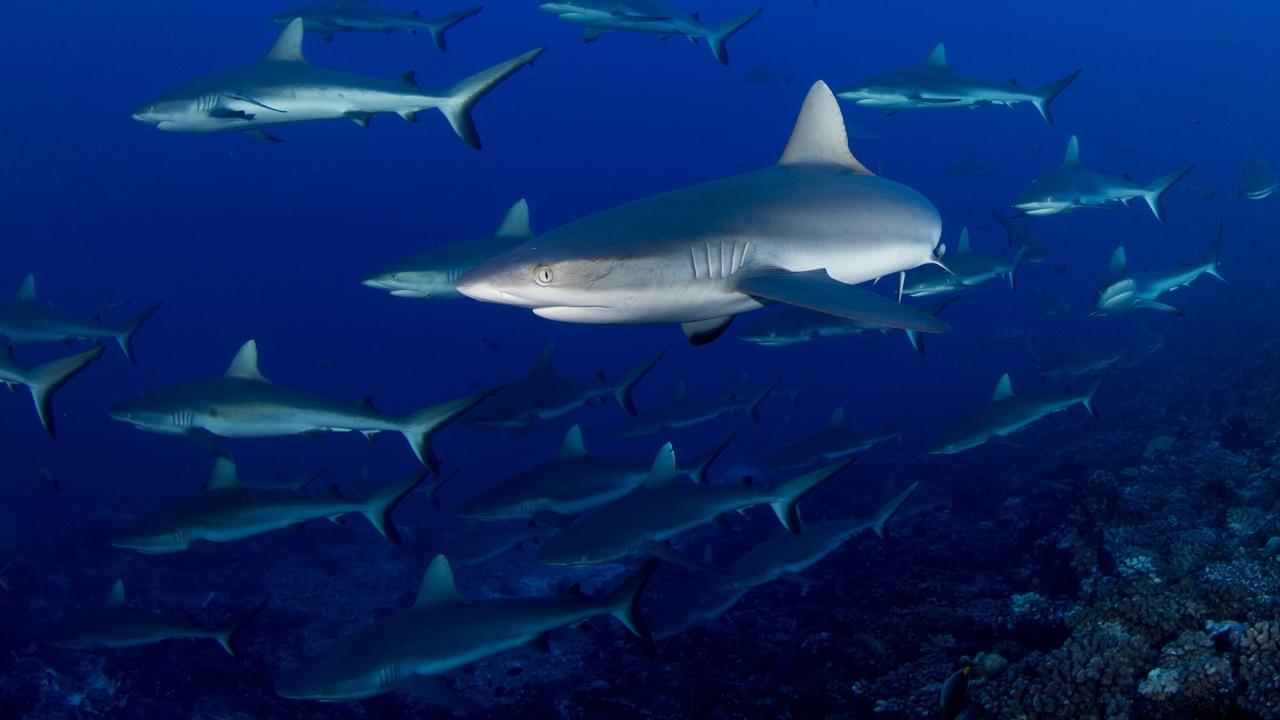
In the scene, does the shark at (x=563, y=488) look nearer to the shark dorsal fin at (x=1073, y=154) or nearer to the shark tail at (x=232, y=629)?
the shark tail at (x=232, y=629)

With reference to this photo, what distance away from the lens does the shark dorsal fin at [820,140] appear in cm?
523

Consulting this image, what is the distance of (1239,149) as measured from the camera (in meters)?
138

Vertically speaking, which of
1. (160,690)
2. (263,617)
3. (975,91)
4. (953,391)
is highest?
(975,91)

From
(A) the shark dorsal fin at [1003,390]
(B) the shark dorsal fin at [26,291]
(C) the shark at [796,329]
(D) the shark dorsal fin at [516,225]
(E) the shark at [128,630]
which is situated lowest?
(E) the shark at [128,630]

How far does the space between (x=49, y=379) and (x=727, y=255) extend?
6568 mm

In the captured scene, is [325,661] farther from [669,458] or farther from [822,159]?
[822,159]

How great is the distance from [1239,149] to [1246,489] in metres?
174

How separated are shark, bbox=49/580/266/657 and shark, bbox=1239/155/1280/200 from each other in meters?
18.5

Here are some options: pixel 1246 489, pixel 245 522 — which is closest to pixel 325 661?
pixel 245 522

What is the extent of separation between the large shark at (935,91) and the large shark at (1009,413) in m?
3.90

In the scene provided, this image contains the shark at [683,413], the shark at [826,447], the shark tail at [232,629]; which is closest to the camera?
the shark tail at [232,629]

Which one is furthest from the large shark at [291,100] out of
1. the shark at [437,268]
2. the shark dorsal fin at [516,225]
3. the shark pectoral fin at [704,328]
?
the shark pectoral fin at [704,328]

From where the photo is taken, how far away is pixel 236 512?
282 inches

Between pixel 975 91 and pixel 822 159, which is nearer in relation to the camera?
pixel 822 159
